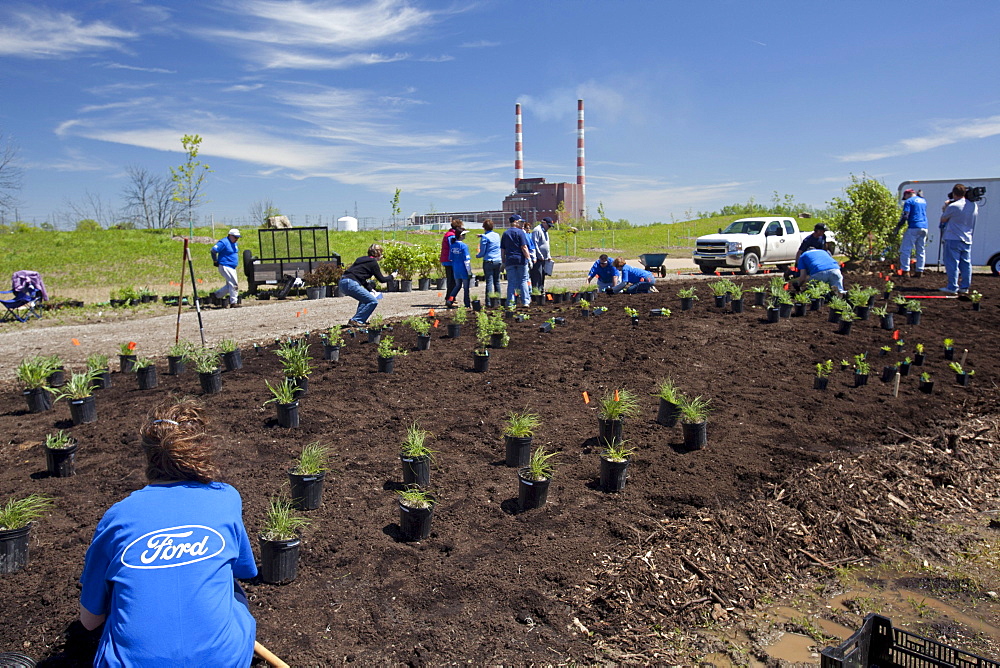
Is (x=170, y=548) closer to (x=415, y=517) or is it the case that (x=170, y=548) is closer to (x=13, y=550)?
(x=415, y=517)

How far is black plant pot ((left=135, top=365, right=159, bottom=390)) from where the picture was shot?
6.66m

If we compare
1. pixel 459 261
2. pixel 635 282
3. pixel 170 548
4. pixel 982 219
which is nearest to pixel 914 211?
pixel 635 282

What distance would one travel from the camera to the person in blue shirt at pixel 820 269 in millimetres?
10414

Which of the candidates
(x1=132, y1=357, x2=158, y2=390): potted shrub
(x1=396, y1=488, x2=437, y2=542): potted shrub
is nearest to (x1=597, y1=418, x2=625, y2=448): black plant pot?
(x1=396, y1=488, x2=437, y2=542): potted shrub

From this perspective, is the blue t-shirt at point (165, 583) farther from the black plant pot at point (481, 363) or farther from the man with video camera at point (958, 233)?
the man with video camera at point (958, 233)

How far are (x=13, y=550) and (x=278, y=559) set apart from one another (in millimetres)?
1419

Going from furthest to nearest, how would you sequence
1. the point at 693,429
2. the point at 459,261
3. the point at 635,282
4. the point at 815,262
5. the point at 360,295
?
the point at 635,282 → the point at 459,261 → the point at 815,262 → the point at 360,295 → the point at 693,429

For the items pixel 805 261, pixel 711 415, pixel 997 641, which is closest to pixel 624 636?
pixel 997 641

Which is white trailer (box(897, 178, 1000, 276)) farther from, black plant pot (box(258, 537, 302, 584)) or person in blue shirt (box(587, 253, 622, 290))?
black plant pot (box(258, 537, 302, 584))

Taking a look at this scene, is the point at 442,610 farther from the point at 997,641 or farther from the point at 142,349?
the point at 142,349

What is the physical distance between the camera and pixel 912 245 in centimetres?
1309

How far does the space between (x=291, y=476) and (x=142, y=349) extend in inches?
250

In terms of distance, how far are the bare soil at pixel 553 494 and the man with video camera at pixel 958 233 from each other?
441cm

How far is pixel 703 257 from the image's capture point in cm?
2061
